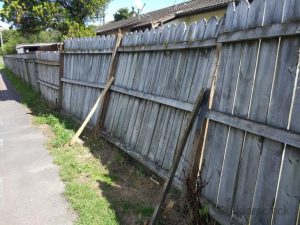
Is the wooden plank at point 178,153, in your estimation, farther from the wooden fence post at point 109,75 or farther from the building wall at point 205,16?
the building wall at point 205,16

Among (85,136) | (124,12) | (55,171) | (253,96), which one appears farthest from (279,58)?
(124,12)

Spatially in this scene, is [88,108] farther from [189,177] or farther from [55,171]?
[189,177]

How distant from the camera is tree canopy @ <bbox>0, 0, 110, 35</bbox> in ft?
90.1

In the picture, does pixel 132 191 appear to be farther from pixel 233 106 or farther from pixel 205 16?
pixel 205 16

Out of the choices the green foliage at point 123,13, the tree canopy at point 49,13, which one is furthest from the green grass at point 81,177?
the green foliage at point 123,13

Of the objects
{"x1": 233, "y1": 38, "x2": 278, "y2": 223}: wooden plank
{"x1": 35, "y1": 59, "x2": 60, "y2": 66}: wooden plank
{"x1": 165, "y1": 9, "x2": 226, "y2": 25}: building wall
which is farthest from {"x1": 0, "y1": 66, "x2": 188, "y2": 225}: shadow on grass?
{"x1": 165, "y1": 9, "x2": 226, "y2": 25}: building wall

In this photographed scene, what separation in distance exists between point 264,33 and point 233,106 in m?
0.80

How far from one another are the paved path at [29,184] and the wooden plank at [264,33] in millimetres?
2809

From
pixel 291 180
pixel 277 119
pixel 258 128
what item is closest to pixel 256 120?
pixel 258 128

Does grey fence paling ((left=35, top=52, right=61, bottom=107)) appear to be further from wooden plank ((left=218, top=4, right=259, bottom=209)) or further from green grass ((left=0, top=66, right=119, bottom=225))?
wooden plank ((left=218, top=4, right=259, bottom=209))

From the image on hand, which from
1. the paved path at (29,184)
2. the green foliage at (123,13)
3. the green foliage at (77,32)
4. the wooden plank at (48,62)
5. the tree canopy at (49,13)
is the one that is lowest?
the paved path at (29,184)

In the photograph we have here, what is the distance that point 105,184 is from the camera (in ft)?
17.5

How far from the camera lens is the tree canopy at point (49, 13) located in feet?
90.1

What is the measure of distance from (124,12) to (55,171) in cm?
4569
